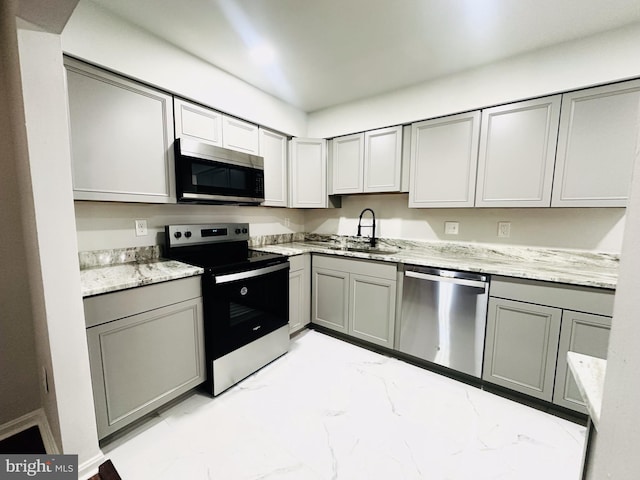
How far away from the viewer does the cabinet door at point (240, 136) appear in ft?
7.45

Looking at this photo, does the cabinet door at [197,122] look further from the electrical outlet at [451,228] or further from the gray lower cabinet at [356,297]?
the electrical outlet at [451,228]

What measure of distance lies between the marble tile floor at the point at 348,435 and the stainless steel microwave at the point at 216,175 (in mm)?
1435

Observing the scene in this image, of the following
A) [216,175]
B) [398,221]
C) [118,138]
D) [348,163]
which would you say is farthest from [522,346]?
[118,138]

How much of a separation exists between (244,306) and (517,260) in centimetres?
224

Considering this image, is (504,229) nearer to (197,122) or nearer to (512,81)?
(512,81)

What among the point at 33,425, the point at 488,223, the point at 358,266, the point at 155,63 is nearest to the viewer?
the point at 33,425

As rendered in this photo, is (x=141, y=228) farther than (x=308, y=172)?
No

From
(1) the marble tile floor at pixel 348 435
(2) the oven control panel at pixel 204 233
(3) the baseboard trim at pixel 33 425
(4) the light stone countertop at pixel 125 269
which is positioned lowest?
(1) the marble tile floor at pixel 348 435

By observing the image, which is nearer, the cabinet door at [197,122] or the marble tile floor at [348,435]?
the marble tile floor at [348,435]

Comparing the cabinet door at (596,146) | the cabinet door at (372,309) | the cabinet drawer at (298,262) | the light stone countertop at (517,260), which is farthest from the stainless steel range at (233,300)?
the cabinet door at (596,146)

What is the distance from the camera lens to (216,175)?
2100mm

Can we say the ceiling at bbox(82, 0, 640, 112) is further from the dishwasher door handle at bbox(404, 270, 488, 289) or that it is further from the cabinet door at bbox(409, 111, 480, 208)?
the dishwasher door handle at bbox(404, 270, 488, 289)

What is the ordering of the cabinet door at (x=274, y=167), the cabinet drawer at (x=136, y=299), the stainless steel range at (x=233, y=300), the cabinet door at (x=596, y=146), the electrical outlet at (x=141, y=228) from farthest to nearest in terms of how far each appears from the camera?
the cabinet door at (x=274, y=167)
the electrical outlet at (x=141, y=228)
the stainless steel range at (x=233, y=300)
the cabinet door at (x=596, y=146)
the cabinet drawer at (x=136, y=299)

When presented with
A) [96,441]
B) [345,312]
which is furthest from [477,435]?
[96,441]
